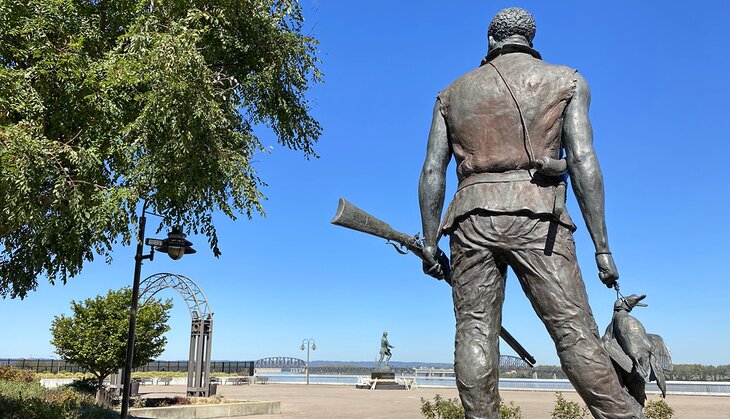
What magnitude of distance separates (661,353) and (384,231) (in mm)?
1774

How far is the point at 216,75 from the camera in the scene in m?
10.4

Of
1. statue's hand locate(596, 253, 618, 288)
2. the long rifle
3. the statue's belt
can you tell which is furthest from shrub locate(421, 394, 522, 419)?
the statue's belt

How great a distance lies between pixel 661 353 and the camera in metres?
3.83

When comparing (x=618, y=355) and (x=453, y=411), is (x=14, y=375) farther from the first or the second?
(x=618, y=355)

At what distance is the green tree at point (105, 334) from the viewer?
18844mm

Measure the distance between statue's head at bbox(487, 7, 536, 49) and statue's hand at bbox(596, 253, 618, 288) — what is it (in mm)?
1462

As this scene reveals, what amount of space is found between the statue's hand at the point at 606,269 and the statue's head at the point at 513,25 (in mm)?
1462

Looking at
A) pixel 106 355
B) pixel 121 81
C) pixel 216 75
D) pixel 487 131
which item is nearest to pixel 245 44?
pixel 216 75

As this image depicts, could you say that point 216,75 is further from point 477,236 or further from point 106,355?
point 106,355

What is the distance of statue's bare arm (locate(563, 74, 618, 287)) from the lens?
3.73 metres

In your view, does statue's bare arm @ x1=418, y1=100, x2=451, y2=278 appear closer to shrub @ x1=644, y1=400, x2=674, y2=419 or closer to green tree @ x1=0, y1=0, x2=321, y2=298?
green tree @ x1=0, y1=0, x2=321, y2=298

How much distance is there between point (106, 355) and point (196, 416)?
4.35 m

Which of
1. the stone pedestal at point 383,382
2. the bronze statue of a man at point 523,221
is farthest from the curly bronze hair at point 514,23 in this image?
the stone pedestal at point 383,382

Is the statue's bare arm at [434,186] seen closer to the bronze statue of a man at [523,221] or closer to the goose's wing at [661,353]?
the bronze statue of a man at [523,221]
